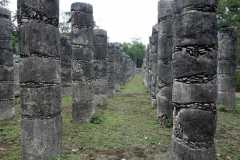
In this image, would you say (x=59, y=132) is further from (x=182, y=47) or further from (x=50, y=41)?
(x=182, y=47)

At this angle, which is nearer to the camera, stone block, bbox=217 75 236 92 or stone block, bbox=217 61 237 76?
stone block, bbox=217 61 237 76

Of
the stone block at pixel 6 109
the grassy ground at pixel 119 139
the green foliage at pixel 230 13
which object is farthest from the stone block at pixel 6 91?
the green foliage at pixel 230 13

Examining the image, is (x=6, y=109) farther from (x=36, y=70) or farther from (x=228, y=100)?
(x=228, y=100)

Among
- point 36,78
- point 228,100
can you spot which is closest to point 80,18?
point 36,78

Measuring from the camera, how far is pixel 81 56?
7.28 m

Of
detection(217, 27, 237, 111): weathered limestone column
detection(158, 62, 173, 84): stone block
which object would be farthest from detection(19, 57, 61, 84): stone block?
detection(217, 27, 237, 111): weathered limestone column

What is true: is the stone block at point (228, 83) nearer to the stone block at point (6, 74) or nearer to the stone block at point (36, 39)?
the stone block at point (36, 39)

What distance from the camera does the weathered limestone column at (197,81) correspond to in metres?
3.74

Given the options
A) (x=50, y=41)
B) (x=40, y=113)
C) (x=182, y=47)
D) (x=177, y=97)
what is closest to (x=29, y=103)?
(x=40, y=113)

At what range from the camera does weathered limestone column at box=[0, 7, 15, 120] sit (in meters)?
7.52

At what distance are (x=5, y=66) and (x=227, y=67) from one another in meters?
10.3

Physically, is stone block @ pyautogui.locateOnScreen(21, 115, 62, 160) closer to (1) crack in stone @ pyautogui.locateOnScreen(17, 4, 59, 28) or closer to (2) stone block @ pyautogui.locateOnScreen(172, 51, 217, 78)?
(1) crack in stone @ pyautogui.locateOnScreen(17, 4, 59, 28)

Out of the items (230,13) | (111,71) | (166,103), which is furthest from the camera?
(111,71)

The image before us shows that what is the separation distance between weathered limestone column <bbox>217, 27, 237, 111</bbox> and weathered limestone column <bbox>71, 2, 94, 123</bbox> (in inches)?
262
